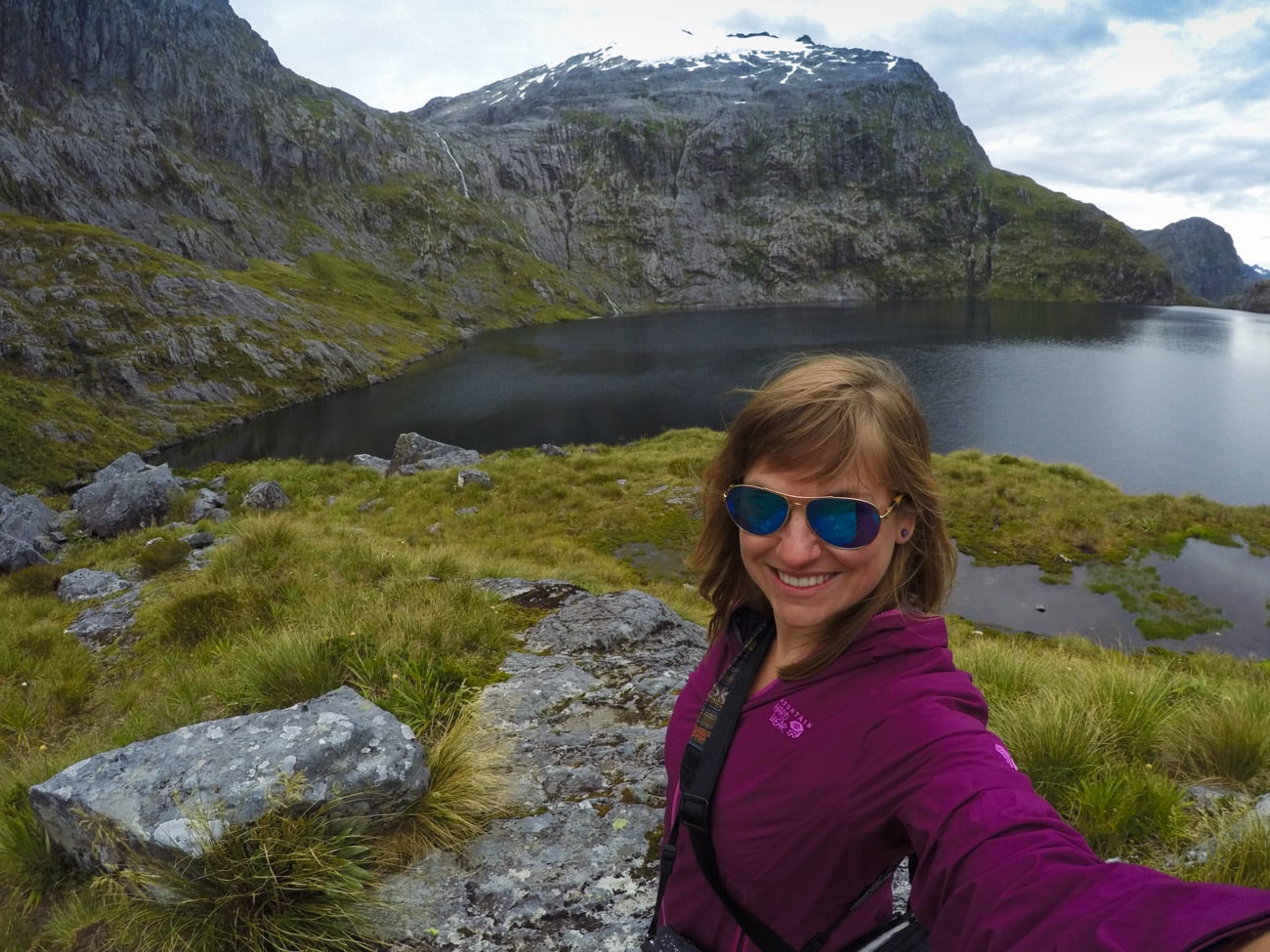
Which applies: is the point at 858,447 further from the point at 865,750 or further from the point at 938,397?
the point at 938,397

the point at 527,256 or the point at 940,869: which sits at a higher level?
the point at 527,256

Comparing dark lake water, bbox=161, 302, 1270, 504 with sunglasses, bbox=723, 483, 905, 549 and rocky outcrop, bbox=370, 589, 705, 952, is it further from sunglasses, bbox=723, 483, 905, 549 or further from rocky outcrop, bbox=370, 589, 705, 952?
sunglasses, bbox=723, 483, 905, 549

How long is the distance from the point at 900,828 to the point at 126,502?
98.2 ft

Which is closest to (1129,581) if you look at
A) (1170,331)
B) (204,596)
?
(204,596)

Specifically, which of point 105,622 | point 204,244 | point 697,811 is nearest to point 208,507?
point 105,622

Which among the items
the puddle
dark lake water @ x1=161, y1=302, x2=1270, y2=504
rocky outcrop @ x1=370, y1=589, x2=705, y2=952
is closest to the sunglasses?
rocky outcrop @ x1=370, y1=589, x2=705, y2=952

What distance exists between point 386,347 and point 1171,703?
10351 cm

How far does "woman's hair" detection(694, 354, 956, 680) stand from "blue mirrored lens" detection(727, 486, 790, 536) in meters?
0.11

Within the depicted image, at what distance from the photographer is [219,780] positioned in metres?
4.00

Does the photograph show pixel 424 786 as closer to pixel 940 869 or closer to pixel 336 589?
pixel 940 869

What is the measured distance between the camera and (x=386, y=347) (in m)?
97.8

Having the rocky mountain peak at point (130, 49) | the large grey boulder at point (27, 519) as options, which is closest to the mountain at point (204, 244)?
the rocky mountain peak at point (130, 49)

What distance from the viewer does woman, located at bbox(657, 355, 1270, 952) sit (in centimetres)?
156

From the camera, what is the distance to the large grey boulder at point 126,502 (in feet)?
78.7
